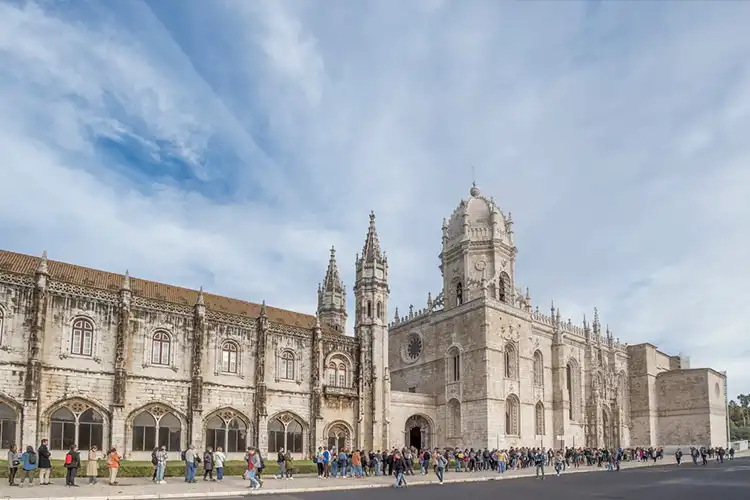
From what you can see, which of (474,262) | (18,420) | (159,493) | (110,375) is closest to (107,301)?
(110,375)

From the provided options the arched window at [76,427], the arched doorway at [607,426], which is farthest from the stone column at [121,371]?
the arched doorway at [607,426]

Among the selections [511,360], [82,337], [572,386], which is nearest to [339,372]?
[511,360]

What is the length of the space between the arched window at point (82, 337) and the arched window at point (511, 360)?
30.3 m

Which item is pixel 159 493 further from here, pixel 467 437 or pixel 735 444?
pixel 735 444

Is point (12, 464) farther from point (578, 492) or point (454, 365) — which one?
point (454, 365)

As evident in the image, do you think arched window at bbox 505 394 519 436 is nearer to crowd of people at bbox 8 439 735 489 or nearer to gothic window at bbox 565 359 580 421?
crowd of people at bbox 8 439 735 489

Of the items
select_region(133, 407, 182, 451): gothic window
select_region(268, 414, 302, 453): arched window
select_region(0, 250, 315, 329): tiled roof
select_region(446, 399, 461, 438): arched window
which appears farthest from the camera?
select_region(446, 399, 461, 438): arched window

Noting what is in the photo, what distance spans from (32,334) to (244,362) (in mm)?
11805

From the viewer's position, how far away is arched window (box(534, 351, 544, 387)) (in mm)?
54053

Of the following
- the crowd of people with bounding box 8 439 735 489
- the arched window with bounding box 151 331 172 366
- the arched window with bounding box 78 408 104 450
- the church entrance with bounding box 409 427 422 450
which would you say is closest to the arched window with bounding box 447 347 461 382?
the church entrance with bounding box 409 427 422 450

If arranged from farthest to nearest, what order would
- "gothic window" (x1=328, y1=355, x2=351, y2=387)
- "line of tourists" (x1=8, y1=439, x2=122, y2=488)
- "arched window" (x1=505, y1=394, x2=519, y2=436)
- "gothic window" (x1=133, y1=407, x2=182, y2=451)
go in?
"arched window" (x1=505, y1=394, x2=519, y2=436), "gothic window" (x1=328, y1=355, x2=351, y2=387), "gothic window" (x1=133, y1=407, x2=182, y2=451), "line of tourists" (x1=8, y1=439, x2=122, y2=488)

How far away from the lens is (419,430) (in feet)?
163

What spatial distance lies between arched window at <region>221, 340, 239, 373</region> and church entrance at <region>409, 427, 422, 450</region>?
17.4 metres

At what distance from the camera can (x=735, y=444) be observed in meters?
72.9
